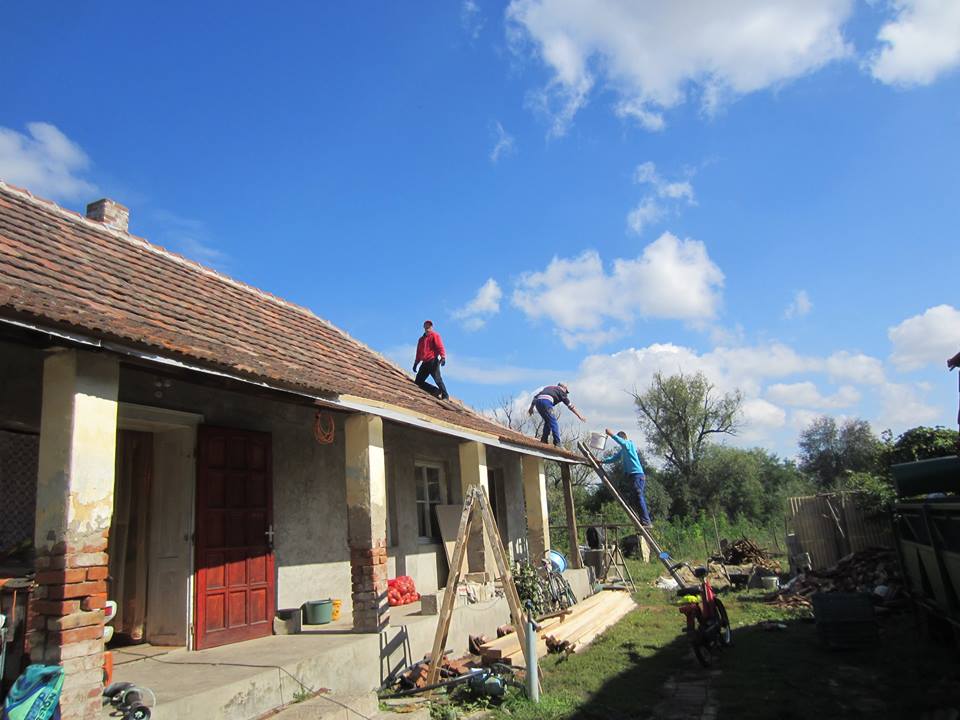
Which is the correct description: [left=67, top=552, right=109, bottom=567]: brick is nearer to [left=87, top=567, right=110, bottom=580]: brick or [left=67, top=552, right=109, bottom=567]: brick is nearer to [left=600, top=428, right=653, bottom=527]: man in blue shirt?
[left=87, top=567, right=110, bottom=580]: brick

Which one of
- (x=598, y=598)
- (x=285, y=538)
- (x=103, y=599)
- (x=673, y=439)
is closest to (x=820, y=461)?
(x=673, y=439)

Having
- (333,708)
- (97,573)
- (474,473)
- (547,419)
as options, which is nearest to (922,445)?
(547,419)

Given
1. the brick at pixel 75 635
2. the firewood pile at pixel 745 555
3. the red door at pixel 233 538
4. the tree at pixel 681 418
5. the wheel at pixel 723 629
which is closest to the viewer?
the brick at pixel 75 635

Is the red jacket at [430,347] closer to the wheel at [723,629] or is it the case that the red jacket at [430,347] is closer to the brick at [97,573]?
the wheel at [723,629]

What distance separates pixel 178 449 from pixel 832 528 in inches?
489

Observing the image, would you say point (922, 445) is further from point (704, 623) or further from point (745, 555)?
point (704, 623)

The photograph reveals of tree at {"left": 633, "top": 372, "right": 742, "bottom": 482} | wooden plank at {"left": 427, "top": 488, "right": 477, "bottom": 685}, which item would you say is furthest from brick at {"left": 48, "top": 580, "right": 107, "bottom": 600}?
tree at {"left": 633, "top": 372, "right": 742, "bottom": 482}

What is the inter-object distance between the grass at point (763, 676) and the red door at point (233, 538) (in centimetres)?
298

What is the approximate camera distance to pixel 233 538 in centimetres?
720

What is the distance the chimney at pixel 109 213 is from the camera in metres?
8.90

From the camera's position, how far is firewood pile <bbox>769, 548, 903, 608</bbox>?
1078cm

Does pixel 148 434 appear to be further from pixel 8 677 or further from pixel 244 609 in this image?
pixel 8 677

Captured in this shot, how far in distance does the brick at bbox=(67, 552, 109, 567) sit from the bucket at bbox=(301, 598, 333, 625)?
11.7ft

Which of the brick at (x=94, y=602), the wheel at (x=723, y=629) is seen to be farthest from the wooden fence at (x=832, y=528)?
the brick at (x=94, y=602)
